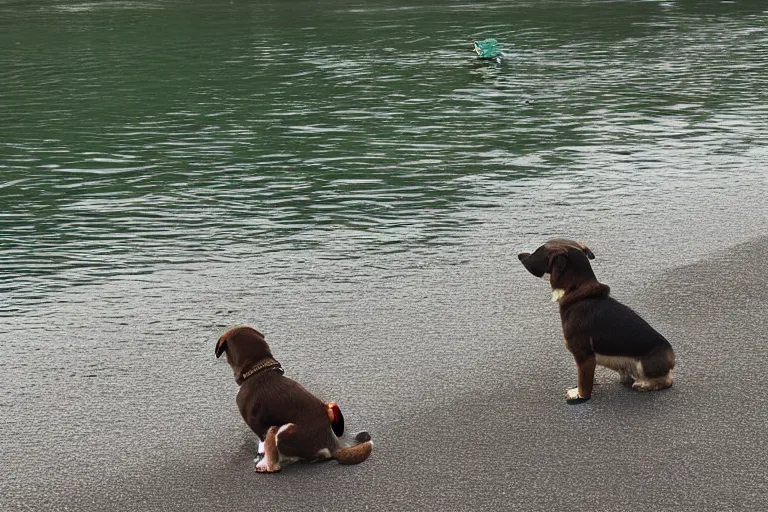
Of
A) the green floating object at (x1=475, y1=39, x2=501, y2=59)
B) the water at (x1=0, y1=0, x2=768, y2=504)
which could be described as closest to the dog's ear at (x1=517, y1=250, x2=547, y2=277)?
the water at (x1=0, y1=0, x2=768, y2=504)

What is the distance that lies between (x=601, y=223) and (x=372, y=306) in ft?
13.9

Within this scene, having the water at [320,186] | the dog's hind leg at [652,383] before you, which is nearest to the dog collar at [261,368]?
the water at [320,186]

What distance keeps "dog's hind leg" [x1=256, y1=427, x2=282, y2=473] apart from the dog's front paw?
223 centimetres

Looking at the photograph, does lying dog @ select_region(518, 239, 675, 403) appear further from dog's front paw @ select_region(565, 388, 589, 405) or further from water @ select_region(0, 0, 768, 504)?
water @ select_region(0, 0, 768, 504)

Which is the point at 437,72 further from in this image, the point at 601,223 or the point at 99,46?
the point at 601,223

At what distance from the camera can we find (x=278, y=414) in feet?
24.8

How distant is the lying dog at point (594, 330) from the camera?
8.48 metres

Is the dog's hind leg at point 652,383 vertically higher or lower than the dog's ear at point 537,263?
lower

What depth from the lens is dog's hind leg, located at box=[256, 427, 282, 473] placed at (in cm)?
756

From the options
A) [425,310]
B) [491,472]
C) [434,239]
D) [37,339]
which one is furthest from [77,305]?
[491,472]

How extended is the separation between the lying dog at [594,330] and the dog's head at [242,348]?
2.11 m

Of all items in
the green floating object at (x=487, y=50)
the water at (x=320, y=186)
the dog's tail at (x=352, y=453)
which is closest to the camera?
the dog's tail at (x=352, y=453)

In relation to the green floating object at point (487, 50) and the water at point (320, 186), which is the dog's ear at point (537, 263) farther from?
the green floating object at point (487, 50)

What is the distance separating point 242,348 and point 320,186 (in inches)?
410
